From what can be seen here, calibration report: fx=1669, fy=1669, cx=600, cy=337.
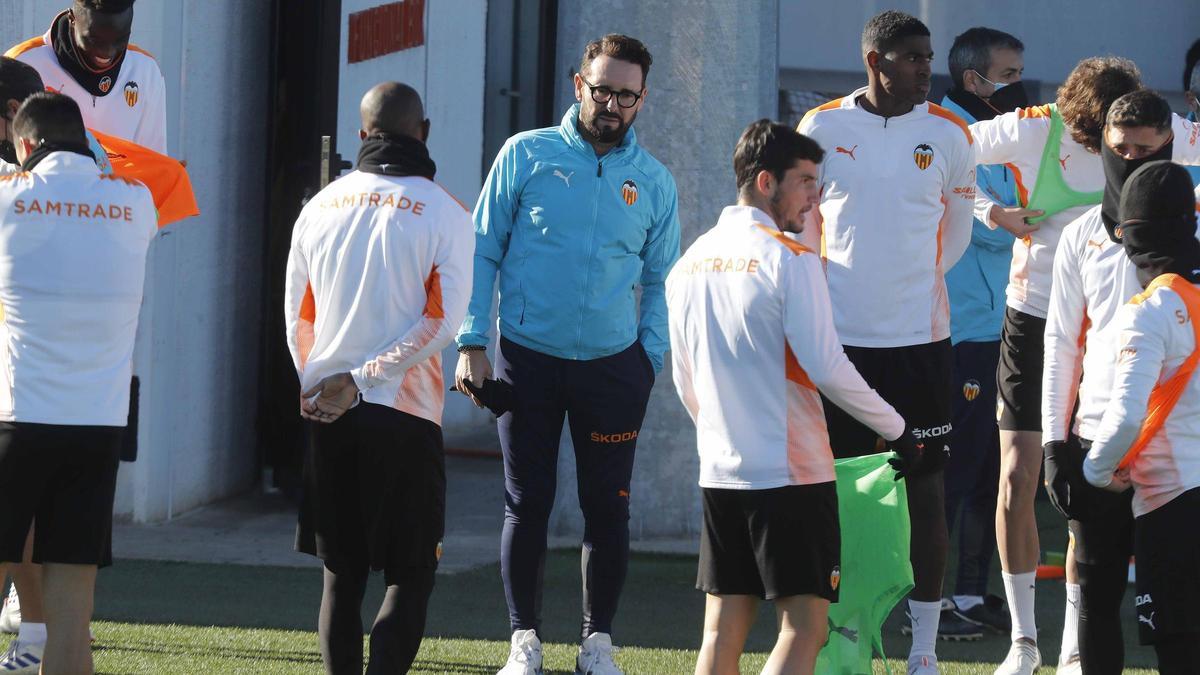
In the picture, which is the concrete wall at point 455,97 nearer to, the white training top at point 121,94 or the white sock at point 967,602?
the white training top at point 121,94

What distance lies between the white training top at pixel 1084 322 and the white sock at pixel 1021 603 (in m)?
1.06

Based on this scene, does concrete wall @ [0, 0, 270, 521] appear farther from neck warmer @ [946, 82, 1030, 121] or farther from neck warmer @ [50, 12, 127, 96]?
neck warmer @ [946, 82, 1030, 121]

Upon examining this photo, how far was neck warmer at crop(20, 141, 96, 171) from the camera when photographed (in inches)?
176

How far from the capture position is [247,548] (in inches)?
307

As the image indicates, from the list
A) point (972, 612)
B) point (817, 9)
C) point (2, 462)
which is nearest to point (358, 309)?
point (2, 462)

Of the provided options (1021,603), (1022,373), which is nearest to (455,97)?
(1022,373)

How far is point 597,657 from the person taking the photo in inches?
214

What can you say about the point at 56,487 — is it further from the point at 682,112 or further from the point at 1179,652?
the point at 682,112

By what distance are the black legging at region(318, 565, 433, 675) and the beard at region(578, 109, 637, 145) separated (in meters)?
1.61

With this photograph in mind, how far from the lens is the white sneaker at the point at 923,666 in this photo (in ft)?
17.6

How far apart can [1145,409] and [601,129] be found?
2039mm

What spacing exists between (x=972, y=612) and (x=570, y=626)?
61.2 inches

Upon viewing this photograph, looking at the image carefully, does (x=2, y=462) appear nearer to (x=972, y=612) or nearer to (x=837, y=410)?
(x=837, y=410)

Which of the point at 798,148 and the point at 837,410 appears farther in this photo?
the point at 837,410
